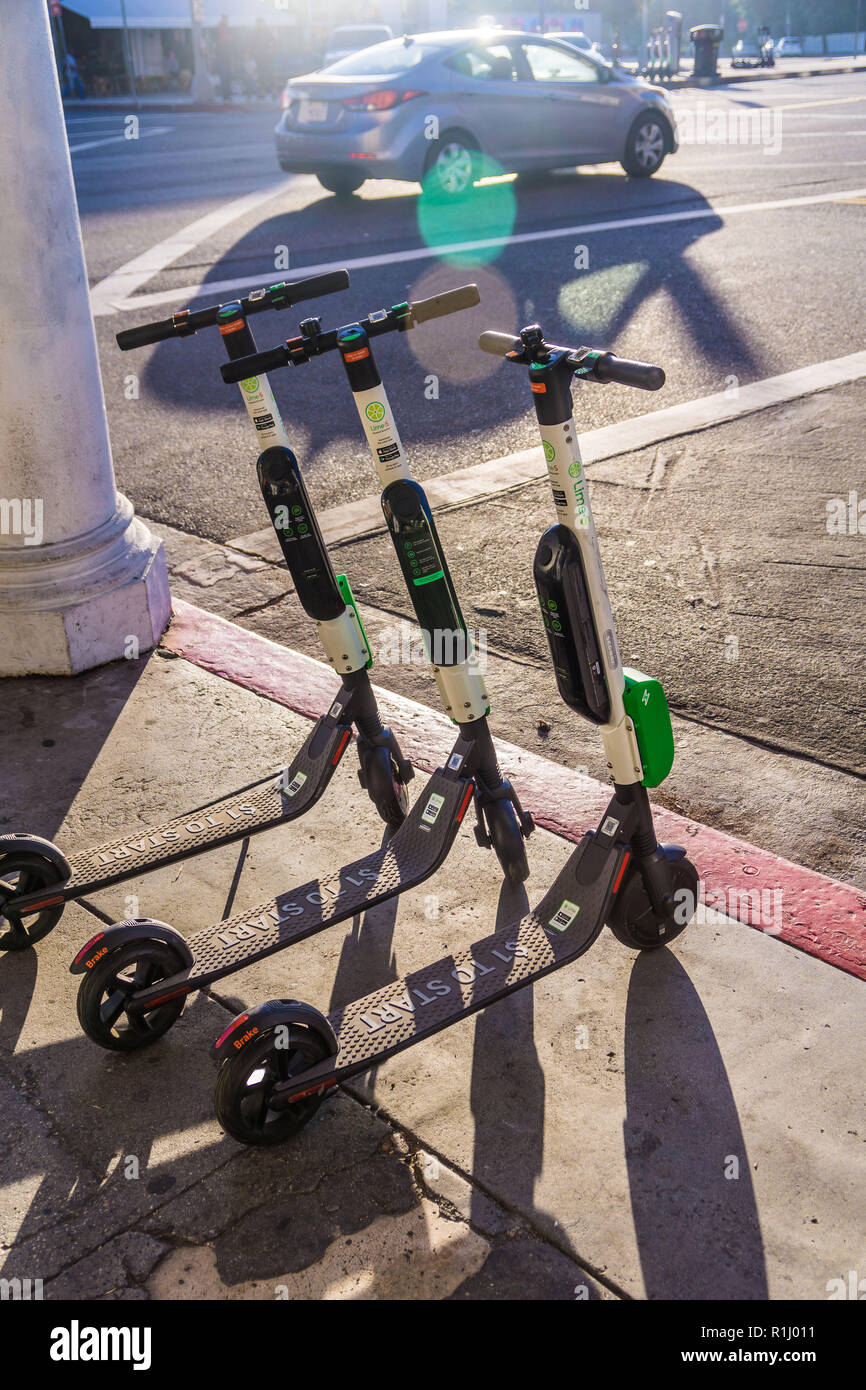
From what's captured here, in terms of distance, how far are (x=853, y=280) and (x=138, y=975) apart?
900 cm

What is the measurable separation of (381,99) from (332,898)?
1115 cm

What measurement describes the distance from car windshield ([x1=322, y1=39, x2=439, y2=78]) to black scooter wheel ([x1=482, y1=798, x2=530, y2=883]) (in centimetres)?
1120

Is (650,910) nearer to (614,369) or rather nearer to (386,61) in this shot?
(614,369)

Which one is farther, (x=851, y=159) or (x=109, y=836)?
(x=851, y=159)

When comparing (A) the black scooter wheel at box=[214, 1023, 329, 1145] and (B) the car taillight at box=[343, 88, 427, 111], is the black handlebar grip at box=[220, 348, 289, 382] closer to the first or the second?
(A) the black scooter wheel at box=[214, 1023, 329, 1145]

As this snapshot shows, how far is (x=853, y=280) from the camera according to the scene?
988cm

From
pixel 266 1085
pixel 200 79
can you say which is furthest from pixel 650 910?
pixel 200 79

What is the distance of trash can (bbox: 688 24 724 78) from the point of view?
3181cm

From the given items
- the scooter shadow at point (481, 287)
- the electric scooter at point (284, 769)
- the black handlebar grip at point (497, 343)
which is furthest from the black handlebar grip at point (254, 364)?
the scooter shadow at point (481, 287)

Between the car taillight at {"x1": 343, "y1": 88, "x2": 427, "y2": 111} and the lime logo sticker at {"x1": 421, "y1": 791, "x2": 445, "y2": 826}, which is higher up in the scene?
the car taillight at {"x1": 343, "y1": 88, "x2": 427, "y2": 111}

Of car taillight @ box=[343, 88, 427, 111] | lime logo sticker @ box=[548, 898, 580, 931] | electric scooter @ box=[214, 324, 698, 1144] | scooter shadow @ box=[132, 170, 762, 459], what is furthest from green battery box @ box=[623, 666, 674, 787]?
car taillight @ box=[343, 88, 427, 111]

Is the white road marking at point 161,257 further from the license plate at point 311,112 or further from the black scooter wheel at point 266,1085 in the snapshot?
the black scooter wheel at point 266,1085
